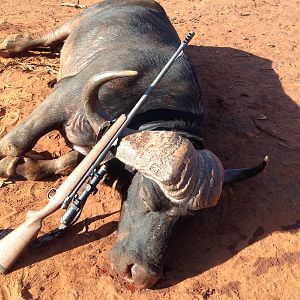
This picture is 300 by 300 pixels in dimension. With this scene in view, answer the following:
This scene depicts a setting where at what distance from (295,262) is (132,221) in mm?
1650

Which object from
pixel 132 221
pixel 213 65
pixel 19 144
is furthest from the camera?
pixel 213 65

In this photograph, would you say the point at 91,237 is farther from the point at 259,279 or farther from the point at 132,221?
the point at 259,279

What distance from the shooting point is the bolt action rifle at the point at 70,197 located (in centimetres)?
364

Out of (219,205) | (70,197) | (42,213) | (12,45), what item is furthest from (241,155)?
(12,45)

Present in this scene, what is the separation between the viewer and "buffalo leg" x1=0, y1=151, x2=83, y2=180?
4.95m

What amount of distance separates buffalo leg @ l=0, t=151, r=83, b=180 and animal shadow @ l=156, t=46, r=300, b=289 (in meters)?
1.52

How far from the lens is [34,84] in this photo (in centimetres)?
643

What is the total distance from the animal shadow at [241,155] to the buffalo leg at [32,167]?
1519 millimetres

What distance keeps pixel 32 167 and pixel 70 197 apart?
1480 millimetres

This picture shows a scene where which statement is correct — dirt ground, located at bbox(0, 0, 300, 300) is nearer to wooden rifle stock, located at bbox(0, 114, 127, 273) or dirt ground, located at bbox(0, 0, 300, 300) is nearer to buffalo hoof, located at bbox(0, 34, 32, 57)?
buffalo hoof, located at bbox(0, 34, 32, 57)

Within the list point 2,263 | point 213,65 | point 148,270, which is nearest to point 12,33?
point 213,65

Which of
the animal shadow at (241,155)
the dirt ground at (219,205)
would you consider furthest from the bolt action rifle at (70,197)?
the animal shadow at (241,155)

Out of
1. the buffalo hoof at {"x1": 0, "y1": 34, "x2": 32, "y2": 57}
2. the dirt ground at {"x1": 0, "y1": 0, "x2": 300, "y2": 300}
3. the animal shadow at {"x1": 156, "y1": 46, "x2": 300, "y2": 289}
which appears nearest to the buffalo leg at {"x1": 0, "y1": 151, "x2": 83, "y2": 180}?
the dirt ground at {"x1": 0, "y1": 0, "x2": 300, "y2": 300}

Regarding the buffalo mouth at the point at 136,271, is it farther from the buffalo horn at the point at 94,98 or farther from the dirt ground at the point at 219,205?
the buffalo horn at the point at 94,98
